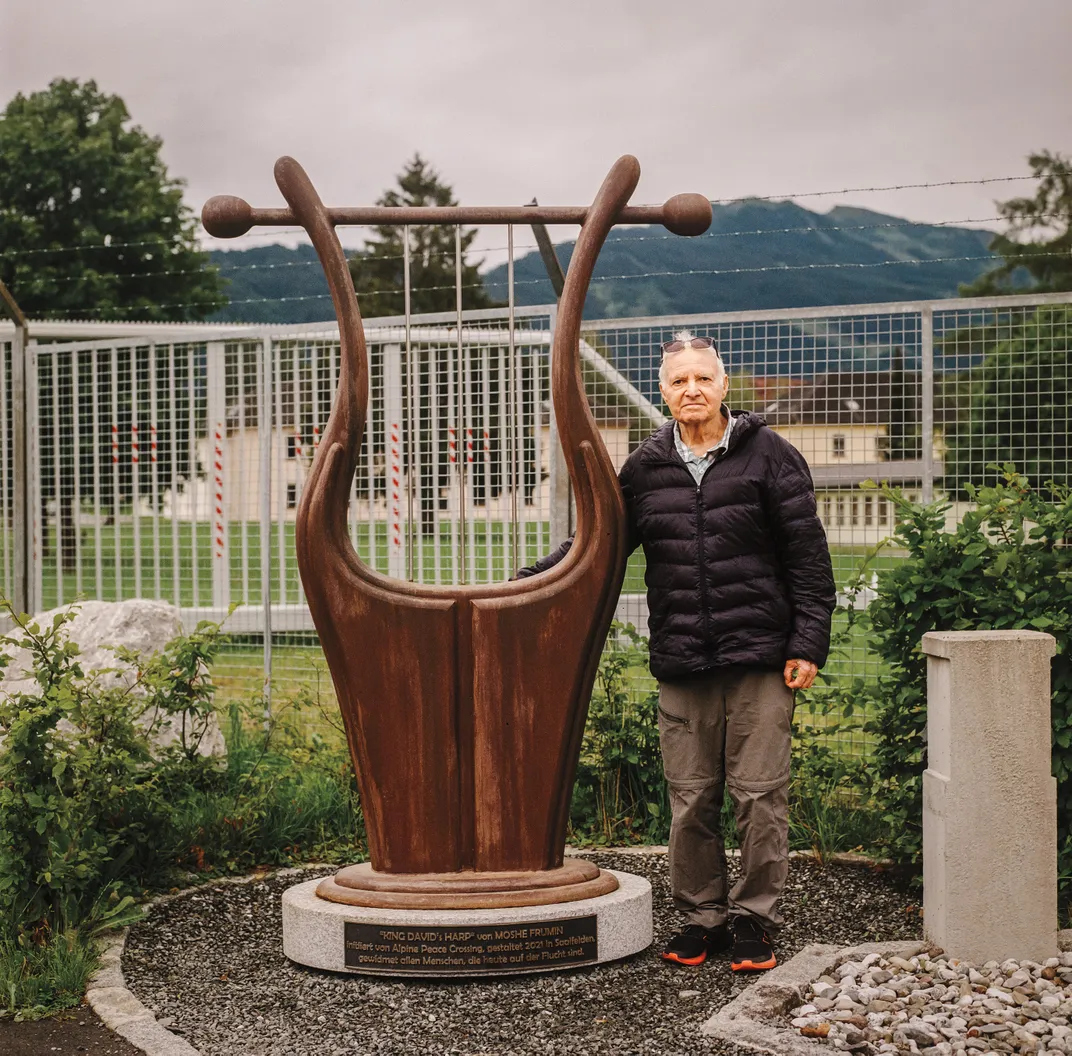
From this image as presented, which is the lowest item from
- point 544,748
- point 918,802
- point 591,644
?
point 918,802

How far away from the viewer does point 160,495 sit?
8.85 meters

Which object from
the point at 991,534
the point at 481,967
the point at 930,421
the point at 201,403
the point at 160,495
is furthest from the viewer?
the point at 201,403

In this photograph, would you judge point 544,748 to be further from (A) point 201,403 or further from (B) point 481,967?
(A) point 201,403

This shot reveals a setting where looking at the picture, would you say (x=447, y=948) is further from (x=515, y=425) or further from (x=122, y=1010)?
(x=515, y=425)

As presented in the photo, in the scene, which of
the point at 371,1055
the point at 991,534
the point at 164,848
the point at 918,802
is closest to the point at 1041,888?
the point at 918,802

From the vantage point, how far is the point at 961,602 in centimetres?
469

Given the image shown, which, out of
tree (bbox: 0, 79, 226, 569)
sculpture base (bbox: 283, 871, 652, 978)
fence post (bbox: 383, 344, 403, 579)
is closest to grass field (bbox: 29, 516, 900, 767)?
fence post (bbox: 383, 344, 403, 579)

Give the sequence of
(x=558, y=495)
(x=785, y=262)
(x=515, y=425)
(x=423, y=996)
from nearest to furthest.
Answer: (x=423, y=996) < (x=515, y=425) < (x=558, y=495) < (x=785, y=262)

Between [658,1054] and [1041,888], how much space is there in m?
1.37

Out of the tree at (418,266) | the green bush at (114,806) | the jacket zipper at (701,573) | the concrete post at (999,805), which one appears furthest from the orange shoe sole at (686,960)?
the tree at (418,266)

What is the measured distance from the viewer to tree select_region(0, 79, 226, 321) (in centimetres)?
2962

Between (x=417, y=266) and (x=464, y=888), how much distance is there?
1528 inches

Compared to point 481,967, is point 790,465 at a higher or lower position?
higher

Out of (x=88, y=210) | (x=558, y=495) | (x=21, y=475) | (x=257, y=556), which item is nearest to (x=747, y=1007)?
(x=558, y=495)
